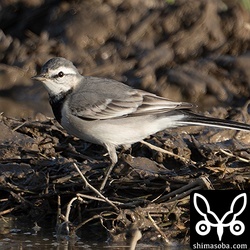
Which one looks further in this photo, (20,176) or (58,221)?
(20,176)

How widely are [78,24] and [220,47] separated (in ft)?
7.61

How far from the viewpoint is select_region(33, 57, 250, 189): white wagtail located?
992 centimetres

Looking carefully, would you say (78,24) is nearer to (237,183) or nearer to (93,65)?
(93,65)

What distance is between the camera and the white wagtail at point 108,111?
32.6 feet

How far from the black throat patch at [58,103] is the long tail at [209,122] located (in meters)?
1.23

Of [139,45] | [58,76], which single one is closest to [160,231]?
[58,76]

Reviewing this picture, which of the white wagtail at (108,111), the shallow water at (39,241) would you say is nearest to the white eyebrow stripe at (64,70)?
the white wagtail at (108,111)

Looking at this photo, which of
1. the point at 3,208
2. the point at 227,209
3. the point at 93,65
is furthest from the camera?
the point at 93,65

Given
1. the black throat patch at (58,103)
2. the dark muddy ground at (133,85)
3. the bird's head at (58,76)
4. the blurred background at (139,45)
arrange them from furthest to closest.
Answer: the blurred background at (139,45), the bird's head at (58,76), the black throat patch at (58,103), the dark muddy ground at (133,85)

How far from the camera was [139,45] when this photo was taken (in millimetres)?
15445

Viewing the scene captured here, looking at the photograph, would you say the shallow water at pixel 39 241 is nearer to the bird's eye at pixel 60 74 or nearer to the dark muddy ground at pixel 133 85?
the dark muddy ground at pixel 133 85

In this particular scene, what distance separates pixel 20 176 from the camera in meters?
9.91

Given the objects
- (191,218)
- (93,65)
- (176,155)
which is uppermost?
(93,65)

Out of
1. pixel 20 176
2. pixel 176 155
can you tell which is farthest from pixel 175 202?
pixel 20 176
